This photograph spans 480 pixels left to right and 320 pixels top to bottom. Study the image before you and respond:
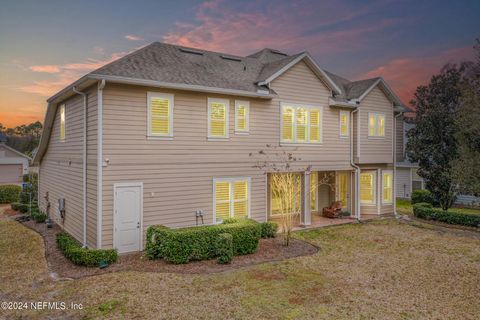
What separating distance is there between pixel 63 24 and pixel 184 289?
51.2 ft

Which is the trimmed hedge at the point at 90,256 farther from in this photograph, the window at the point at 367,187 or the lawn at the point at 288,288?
the window at the point at 367,187

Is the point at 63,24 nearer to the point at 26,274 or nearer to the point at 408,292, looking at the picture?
the point at 26,274

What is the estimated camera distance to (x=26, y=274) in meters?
8.91

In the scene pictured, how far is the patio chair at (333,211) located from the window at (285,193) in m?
1.88

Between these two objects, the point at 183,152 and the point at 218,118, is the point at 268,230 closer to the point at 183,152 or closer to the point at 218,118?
the point at 183,152

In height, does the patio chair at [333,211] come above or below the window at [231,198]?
below

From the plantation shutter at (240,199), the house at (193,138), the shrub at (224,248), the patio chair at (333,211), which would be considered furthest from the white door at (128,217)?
the patio chair at (333,211)

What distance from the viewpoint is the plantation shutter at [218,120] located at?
498 inches

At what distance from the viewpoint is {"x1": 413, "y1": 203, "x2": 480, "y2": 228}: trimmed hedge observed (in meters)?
16.0

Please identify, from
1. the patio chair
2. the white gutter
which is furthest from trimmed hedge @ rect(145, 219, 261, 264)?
the patio chair

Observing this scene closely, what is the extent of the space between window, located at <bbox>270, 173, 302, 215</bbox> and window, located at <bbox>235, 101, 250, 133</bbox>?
2524mm

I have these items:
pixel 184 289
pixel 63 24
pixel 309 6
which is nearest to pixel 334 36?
pixel 309 6

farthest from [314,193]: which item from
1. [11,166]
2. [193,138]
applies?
[11,166]

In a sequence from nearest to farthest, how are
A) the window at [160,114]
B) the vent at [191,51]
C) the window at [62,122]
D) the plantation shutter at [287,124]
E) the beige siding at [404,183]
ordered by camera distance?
the window at [160,114] < the window at [62,122] < the vent at [191,51] < the plantation shutter at [287,124] < the beige siding at [404,183]
